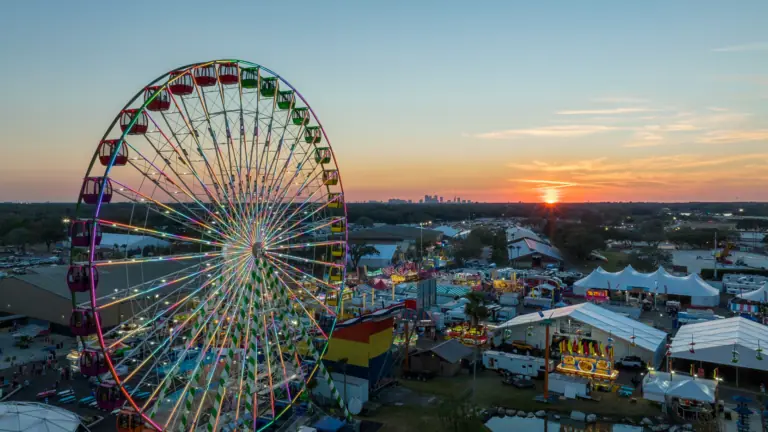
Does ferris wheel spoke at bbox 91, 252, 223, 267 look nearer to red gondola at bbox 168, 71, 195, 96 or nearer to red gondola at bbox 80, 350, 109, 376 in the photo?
red gondola at bbox 80, 350, 109, 376

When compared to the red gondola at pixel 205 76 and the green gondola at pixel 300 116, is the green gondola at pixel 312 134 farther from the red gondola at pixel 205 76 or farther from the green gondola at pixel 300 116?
the red gondola at pixel 205 76

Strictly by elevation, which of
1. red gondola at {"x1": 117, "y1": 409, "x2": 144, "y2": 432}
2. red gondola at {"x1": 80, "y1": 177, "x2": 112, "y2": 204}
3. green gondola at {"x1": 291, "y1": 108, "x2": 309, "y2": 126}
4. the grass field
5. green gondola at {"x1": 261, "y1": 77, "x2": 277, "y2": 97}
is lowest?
the grass field

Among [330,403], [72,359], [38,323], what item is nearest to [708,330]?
[330,403]

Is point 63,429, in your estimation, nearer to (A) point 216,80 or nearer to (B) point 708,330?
(A) point 216,80

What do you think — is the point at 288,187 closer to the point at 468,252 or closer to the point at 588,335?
the point at 588,335

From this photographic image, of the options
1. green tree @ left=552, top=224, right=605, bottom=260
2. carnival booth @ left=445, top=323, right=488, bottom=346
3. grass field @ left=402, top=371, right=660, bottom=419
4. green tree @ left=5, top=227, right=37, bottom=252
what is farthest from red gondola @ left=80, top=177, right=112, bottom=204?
green tree @ left=5, top=227, right=37, bottom=252

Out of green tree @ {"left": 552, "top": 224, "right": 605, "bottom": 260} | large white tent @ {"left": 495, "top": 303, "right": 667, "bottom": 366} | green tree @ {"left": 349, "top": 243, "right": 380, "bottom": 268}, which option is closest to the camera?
large white tent @ {"left": 495, "top": 303, "right": 667, "bottom": 366}
